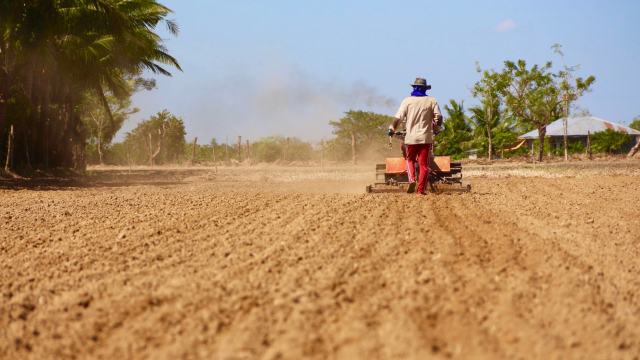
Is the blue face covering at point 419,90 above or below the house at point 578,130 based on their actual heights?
below

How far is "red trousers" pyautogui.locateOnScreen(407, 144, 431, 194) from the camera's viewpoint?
8578 millimetres

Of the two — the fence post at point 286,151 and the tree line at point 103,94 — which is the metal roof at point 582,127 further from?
the fence post at point 286,151

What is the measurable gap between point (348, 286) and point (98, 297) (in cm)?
159

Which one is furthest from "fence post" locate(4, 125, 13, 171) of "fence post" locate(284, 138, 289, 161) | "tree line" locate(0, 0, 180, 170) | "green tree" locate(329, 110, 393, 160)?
"green tree" locate(329, 110, 393, 160)

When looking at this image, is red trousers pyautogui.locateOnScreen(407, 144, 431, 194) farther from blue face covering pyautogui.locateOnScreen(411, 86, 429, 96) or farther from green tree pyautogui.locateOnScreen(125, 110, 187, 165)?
green tree pyautogui.locateOnScreen(125, 110, 187, 165)

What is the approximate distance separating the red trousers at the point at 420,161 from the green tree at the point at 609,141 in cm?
3446

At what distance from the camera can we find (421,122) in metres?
8.48

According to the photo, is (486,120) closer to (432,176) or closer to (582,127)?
(582,127)

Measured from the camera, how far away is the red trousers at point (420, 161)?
8.58 metres

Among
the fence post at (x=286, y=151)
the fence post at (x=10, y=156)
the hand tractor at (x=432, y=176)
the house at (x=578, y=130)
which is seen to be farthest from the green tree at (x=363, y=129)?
the hand tractor at (x=432, y=176)

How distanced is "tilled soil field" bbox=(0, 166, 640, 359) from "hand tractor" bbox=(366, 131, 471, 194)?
326 cm

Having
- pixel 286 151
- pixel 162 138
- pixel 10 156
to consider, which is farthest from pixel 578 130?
pixel 10 156

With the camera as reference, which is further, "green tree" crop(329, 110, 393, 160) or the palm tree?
"green tree" crop(329, 110, 393, 160)

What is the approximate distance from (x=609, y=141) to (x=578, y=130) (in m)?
9.82
